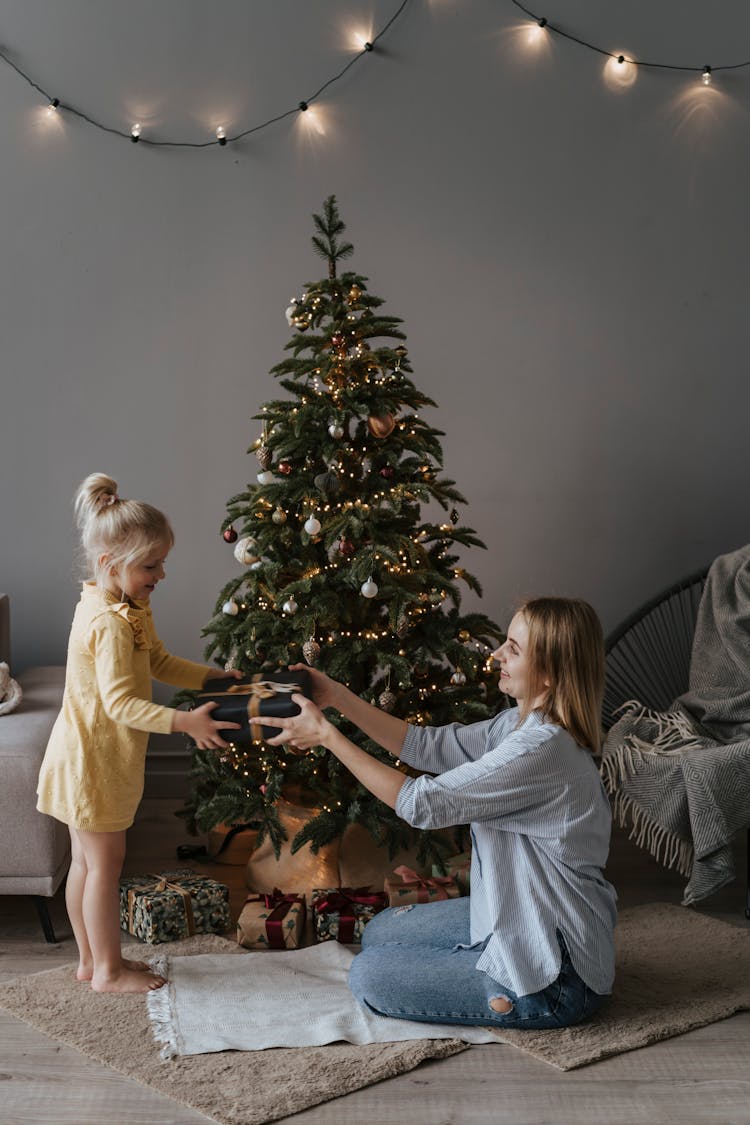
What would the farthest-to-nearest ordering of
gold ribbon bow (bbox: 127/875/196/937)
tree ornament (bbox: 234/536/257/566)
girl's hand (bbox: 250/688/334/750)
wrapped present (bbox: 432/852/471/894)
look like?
tree ornament (bbox: 234/536/257/566) < wrapped present (bbox: 432/852/471/894) < gold ribbon bow (bbox: 127/875/196/937) < girl's hand (bbox: 250/688/334/750)

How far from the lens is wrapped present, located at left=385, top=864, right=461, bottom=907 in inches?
110

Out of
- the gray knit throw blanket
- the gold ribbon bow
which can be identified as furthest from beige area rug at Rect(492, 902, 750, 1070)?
the gold ribbon bow

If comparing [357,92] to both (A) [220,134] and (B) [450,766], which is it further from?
(B) [450,766]

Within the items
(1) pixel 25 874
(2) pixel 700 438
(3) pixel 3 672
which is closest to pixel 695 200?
(2) pixel 700 438

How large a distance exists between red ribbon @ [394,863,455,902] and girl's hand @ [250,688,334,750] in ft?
2.11

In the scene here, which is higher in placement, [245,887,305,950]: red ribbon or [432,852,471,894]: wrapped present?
[432,852,471,894]: wrapped present

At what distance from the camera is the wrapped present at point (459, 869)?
289 cm

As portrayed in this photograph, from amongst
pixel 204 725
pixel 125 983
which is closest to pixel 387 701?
pixel 204 725

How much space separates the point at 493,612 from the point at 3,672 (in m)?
1.61

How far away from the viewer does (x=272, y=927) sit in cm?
273

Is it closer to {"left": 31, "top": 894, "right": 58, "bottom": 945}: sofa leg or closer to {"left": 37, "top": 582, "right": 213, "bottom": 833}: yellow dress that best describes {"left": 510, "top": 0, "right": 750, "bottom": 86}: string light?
{"left": 37, "top": 582, "right": 213, "bottom": 833}: yellow dress

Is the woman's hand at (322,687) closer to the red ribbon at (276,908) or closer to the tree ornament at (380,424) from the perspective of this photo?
the red ribbon at (276,908)

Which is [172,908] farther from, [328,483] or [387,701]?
[328,483]

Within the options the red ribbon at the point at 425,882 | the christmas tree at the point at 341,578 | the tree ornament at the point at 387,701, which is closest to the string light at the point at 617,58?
the christmas tree at the point at 341,578
